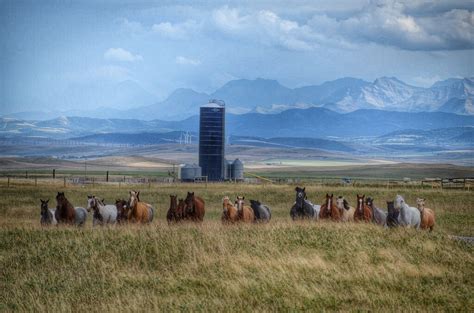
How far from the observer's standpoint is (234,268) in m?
20.3

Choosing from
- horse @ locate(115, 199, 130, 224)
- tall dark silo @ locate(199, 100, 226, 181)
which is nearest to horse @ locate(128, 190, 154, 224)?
horse @ locate(115, 199, 130, 224)

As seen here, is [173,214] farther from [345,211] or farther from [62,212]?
[345,211]

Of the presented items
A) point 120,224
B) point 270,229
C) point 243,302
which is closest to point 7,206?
point 120,224

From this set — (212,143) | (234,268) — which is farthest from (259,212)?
(212,143)

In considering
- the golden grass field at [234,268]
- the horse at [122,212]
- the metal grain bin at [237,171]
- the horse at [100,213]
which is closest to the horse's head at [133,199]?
the horse at [122,212]

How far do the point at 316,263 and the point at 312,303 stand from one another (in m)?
3.56

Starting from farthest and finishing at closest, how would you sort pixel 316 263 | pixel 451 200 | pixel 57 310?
pixel 451 200 → pixel 316 263 → pixel 57 310

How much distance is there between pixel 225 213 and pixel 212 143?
63.2 metres

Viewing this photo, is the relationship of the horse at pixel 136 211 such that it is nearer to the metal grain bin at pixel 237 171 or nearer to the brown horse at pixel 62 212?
the brown horse at pixel 62 212

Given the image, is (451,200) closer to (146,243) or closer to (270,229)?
(270,229)

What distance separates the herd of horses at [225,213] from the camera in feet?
101

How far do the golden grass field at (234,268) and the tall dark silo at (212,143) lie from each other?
63.7 m

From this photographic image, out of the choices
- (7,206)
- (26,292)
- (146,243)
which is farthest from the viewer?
(7,206)

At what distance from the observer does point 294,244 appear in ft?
78.1
